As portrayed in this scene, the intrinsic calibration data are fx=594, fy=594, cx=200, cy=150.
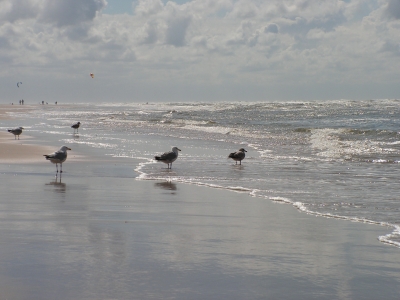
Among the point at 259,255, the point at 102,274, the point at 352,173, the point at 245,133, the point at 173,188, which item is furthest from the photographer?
the point at 245,133

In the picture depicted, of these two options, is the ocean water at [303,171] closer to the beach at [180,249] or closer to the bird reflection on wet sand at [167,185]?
the bird reflection on wet sand at [167,185]

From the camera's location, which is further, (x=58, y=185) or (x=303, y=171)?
(x=303, y=171)

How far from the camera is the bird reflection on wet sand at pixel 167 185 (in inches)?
470

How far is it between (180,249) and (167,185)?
5769mm

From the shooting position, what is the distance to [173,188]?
12.0m

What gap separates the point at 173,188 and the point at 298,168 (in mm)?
4925

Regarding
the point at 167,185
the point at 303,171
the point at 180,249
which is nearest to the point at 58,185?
the point at 167,185

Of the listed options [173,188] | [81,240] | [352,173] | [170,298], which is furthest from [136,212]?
[352,173]

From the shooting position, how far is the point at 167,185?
1245 centimetres

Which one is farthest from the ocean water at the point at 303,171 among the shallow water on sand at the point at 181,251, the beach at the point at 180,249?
the shallow water on sand at the point at 181,251

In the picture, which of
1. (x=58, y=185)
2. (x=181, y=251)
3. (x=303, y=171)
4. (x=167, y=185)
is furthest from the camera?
(x=303, y=171)

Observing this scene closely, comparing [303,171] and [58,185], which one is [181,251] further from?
[303,171]

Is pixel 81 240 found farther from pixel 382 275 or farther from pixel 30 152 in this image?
pixel 30 152

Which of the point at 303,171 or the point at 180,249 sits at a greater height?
the point at 303,171
